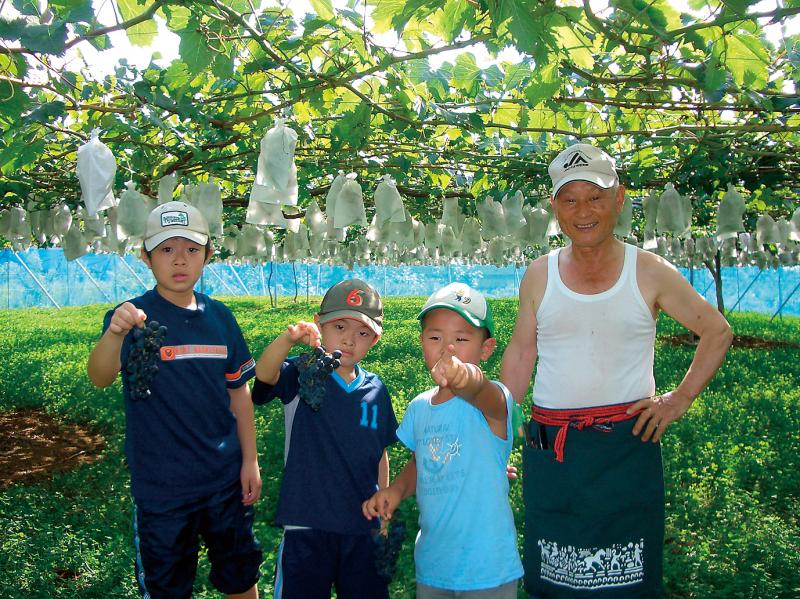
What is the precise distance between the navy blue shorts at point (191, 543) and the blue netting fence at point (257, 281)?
15.5m

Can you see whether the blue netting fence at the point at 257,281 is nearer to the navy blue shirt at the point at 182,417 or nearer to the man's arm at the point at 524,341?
the navy blue shirt at the point at 182,417

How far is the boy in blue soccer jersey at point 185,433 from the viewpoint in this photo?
1.90 metres

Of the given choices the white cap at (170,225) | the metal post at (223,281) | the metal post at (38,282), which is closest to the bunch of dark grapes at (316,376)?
A: the white cap at (170,225)

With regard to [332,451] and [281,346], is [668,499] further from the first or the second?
[281,346]

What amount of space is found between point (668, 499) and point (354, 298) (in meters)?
2.89

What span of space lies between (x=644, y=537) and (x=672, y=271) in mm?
703

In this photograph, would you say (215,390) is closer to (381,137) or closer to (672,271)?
(672,271)

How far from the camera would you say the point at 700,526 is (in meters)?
3.49

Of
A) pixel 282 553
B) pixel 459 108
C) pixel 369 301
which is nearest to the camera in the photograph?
pixel 282 553

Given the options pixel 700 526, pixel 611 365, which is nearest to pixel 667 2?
pixel 611 365

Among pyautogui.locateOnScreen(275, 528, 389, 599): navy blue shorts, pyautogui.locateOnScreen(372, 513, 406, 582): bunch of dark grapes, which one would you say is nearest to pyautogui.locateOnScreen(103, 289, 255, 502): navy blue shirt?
pyautogui.locateOnScreen(275, 528, 389, 599): navy blue shorts

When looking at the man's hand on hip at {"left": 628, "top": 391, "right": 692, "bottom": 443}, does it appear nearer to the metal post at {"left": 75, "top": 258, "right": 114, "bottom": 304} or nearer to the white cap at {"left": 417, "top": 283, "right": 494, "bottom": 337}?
the white cap at {"left": 417, "top": 283, "right": 494, "bottom": 337}

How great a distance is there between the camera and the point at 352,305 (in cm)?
190

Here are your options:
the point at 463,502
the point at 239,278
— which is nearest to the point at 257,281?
the point at 239,278
